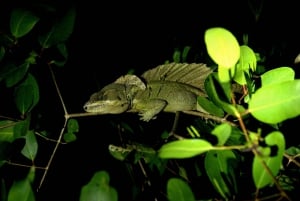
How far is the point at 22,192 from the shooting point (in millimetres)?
1389

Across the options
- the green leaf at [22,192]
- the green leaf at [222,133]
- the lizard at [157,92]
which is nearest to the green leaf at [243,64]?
the green leaf at [222,133]

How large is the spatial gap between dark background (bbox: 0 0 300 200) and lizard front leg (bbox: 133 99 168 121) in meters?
0.11

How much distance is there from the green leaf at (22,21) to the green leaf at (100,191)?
3.11 ft

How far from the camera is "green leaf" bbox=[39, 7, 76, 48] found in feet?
5.68

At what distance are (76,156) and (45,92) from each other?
0.83 metres

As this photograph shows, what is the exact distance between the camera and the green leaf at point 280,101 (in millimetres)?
1146

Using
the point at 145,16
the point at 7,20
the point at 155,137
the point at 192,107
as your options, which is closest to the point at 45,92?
the point at 7,20

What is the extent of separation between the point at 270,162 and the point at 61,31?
1346 mm

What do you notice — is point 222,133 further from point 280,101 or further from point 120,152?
point 120,152

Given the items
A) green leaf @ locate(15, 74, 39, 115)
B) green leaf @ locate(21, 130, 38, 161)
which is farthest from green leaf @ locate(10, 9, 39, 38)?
green leaf @ locate(21, 130, 38, 161)

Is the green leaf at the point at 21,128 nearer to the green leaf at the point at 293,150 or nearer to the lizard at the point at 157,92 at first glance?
the lizard at the point at 157,92

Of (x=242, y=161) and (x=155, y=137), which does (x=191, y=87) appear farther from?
(x=242, y=161)

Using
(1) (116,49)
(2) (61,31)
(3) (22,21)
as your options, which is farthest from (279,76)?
(1) (116,49)

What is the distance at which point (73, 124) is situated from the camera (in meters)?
2.21
